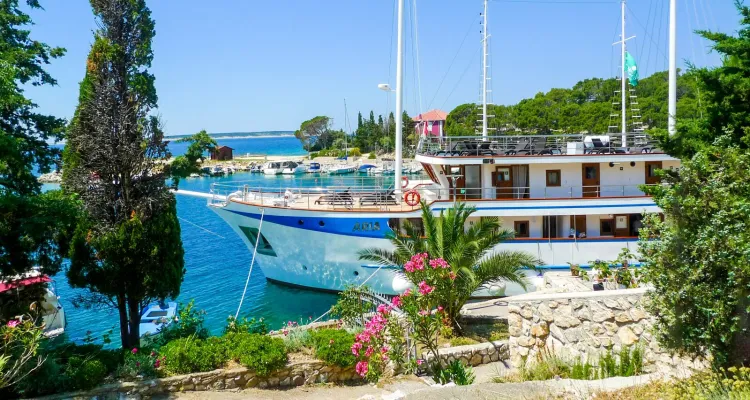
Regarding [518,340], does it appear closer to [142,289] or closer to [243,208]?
[142,289]

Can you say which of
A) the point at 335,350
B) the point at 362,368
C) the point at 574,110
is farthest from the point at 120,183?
the point at 574,110

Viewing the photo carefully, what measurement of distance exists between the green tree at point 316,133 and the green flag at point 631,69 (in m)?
99.9

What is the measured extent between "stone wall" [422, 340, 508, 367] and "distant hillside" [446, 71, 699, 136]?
2077 inches

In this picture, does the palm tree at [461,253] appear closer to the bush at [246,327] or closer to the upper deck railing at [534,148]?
the bush at [246,327]

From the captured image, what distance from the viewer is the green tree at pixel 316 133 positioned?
4919 inches

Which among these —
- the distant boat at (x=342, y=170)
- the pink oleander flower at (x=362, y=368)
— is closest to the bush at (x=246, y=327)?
the pink oleander flower at (x=362, y=368)

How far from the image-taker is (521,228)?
19812 millimetres

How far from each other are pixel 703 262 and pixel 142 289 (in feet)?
31.5

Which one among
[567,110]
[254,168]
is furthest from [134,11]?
[254,168]

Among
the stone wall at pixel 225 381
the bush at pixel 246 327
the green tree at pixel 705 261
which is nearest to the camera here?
the green tree at pixel 705 261

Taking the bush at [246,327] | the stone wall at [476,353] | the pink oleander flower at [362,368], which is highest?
the bush at [246,327]

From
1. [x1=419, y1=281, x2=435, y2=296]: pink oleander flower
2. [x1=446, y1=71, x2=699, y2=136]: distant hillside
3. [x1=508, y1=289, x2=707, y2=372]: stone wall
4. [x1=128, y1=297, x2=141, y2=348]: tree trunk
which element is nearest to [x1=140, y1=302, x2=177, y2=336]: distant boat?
[x1=128, y1=297, x2=141, y2=348]: tree trunk

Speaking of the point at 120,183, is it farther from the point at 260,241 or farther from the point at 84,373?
the point at 260,241

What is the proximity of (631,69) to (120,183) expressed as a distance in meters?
22.1
